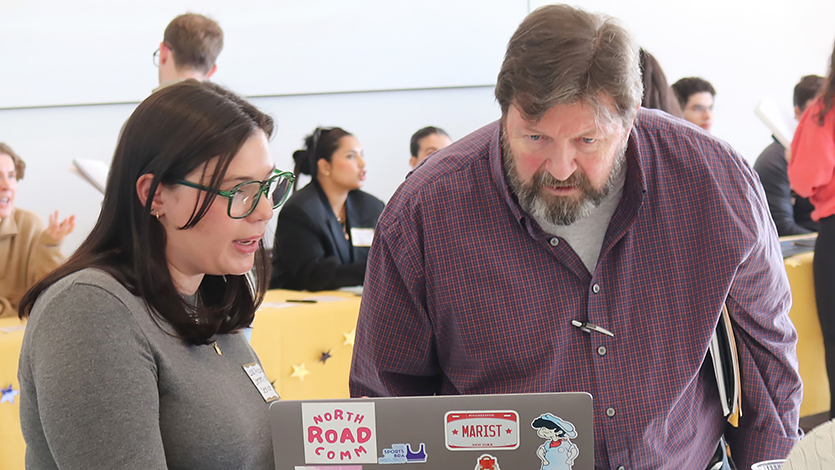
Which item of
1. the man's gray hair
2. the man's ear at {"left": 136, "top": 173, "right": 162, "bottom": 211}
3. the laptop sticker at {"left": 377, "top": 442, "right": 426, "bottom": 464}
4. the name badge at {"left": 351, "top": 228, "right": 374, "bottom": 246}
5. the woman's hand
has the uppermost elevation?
the man's gray hair

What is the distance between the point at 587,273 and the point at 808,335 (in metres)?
2.49

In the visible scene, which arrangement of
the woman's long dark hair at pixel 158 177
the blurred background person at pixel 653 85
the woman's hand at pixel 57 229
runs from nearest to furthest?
Result: the woman's long dark hair at pixel 158 177
the blurred background person at pixel 653 85
the woman's hand at pixel 57 229

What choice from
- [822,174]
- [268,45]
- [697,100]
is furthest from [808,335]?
[268,45]

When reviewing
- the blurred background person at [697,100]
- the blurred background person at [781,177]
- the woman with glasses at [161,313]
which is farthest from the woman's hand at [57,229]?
the blurred background person at [781,177]

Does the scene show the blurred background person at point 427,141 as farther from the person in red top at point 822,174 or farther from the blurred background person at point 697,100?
the person in red top at point 822,174

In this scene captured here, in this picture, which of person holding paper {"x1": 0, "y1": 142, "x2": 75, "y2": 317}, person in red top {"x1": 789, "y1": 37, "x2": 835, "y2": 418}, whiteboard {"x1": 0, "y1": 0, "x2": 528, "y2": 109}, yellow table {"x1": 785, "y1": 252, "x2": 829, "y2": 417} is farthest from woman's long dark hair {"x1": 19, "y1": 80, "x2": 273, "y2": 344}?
whiteboard {"x1": 0, "y1": 0, "x2": 528, "y2": 109}

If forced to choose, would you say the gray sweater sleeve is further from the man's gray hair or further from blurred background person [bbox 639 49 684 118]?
blurred background person [bbox 639 49 684 118]

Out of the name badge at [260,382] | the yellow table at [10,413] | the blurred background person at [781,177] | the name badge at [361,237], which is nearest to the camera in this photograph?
the name badge at [260,382]

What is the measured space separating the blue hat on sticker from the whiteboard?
4171mm

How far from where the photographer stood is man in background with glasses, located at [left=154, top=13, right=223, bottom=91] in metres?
2.55

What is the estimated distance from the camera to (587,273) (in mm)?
1212

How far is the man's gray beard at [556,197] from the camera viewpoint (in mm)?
1165

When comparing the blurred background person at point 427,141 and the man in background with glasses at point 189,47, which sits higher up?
the man in background with glasses at point 189,47

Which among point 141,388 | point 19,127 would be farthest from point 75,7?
point 141,388
